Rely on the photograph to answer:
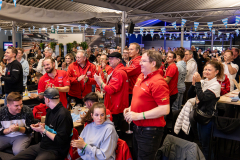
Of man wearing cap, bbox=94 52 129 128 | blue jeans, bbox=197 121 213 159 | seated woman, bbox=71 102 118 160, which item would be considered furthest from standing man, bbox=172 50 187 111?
seated woman, bbox=71 102 118 160

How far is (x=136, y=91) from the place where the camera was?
2238 mm

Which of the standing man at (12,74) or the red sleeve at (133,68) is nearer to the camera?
the red sleeve at (133,68)

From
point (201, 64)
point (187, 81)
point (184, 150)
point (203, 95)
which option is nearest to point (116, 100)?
point (203, 95)

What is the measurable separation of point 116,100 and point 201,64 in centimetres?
729

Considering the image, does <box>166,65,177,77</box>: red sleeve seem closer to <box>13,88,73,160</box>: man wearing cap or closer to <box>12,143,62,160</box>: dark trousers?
<box>13,88,73,160</box>: man wearing cap

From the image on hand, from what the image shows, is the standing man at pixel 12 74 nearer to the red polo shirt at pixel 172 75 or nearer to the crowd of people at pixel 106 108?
the crowd of people at pixel 106 108

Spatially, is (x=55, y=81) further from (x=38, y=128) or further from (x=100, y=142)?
(x=100, y=142)

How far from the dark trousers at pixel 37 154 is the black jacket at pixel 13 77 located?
1.55 m

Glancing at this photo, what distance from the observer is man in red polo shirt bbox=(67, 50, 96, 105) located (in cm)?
402

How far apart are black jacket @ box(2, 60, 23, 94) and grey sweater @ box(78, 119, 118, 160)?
6.71 ft

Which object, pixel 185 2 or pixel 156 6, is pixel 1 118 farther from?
pixel 185 2

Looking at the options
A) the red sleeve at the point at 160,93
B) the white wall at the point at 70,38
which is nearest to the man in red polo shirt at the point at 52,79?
the red sleeve at the point at 160,93

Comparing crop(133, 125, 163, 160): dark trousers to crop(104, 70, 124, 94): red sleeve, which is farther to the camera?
crop(104, 70, 124, 94): red sleeve

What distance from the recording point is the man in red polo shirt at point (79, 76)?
13.2 ft
